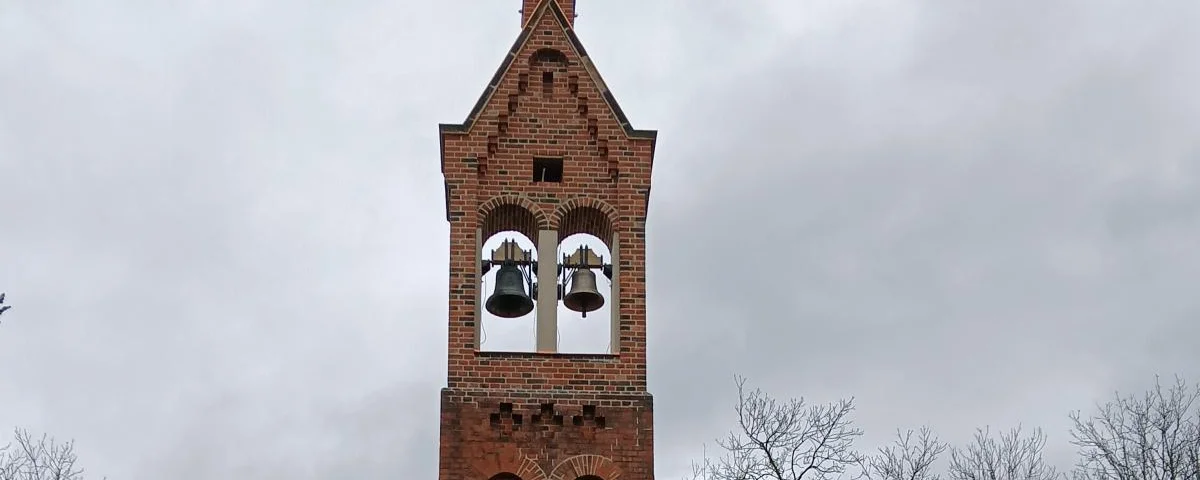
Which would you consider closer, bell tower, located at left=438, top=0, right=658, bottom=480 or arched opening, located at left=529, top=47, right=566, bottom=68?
bell tower, located at left=438, top=0, right=658, bottom=480

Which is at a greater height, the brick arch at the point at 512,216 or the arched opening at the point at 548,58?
the arched opening at the point at 548,58

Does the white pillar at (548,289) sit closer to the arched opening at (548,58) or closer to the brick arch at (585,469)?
the brick arch at (585,469)

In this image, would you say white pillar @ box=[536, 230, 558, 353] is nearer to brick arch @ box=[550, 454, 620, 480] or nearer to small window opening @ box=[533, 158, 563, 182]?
small window opening @ box=[533, 158, 563, 182]

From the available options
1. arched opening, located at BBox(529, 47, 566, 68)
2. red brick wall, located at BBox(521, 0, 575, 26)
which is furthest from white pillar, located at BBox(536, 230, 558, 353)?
red brick wall, located at BBox(521, 0, 575, 26)

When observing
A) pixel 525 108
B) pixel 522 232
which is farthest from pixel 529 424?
pixel 525 108

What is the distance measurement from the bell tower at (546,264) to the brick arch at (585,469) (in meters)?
0.02

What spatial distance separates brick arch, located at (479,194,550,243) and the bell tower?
2 centimetres

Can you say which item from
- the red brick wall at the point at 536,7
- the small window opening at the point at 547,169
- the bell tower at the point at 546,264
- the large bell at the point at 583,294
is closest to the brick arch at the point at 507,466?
the bell tower at the point at 546,264

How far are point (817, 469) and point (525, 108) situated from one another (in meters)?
6.37

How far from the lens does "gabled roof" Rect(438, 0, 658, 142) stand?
84.8ft

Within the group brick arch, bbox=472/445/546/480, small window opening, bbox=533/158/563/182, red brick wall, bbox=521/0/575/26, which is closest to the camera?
brick arch, bbox=472/445/546/480

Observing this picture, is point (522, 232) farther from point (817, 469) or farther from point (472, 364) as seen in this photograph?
point (817, 469)

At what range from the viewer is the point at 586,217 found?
25531mm

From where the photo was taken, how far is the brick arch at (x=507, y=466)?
23.3 m
